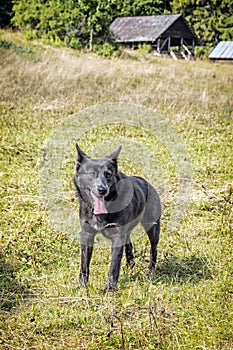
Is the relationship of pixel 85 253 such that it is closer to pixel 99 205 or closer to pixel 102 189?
pixel 99 205

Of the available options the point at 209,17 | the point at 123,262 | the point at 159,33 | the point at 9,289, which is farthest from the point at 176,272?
the point at 209,17

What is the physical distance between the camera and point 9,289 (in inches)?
A: 158

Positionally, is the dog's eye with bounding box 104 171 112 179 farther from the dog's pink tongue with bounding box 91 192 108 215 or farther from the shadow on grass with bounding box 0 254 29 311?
the shadow on grass with bounding box 0 254 29 311

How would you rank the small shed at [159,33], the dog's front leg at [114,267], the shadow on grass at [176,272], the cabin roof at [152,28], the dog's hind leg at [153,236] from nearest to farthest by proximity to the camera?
1. the dog's front leg at [114,267]
2. the shadow on grass at [176,272]
3. the dog's hind leg at [153,236]
4. the cabin roof at [152,28]
5. the small shed at [159,33]

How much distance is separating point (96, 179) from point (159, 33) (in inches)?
1255

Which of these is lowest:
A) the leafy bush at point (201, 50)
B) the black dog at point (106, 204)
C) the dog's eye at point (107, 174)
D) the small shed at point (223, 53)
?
the leafy bush at point (201, 50)

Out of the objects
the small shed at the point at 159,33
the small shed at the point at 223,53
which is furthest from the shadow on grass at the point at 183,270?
the small shed at the point at 159,33

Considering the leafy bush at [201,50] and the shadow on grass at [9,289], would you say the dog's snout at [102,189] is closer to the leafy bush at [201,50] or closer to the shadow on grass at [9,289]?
the shadow on grass at [9,289]

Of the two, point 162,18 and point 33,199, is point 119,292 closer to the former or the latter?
point 33,199

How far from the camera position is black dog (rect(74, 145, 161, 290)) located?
12.0 feet

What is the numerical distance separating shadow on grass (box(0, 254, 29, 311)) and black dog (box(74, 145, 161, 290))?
1.69ft

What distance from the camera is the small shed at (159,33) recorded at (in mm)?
34281

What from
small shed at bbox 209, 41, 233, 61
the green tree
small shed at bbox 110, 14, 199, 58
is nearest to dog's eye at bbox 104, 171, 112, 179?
small shed at bbox 209, 41, 233, 61

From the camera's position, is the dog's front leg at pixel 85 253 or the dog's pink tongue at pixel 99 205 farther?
the dog's front leg at pixel 85 253
